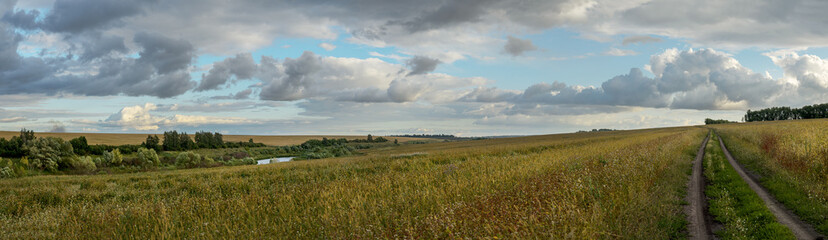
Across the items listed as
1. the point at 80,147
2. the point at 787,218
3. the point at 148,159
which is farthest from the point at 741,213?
the point at 80,147

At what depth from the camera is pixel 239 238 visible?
24.4ft

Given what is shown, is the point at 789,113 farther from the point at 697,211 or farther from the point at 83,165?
the point at 83,165

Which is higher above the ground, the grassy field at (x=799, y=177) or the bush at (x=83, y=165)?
the grassy field at (x=799, y=177)

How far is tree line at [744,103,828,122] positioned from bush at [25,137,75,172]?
231763 millimetres

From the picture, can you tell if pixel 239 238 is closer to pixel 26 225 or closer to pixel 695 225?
pixel 26 225

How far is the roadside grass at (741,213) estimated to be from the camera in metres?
7.79

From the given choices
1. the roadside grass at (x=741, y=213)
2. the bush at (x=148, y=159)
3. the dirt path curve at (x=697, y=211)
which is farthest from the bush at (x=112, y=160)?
the roadside grass at (x=741, y=213)

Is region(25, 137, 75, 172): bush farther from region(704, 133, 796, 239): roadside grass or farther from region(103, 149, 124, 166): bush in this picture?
region(704, 133, 796, 239): roadside grass

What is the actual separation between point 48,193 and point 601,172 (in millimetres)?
21967

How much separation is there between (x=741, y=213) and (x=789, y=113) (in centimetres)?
22555

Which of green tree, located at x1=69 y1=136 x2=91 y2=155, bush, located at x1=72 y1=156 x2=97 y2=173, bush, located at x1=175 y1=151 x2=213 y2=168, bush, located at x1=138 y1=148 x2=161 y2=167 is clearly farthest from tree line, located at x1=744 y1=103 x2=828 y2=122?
green tree, located at x1=69 y1=136 x2=91 y2=155

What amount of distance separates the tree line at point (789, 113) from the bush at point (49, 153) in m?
232

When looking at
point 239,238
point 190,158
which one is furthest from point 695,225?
point 190,158

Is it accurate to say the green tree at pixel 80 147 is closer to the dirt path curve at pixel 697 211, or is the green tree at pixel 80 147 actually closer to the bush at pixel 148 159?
the bush at pixel 148 159
